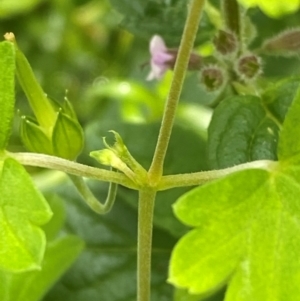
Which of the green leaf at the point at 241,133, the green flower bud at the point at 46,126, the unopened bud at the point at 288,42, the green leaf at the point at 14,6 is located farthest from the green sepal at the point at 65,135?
the green leaf at the point at 14,6

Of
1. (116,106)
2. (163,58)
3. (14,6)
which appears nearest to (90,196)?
(163,58)

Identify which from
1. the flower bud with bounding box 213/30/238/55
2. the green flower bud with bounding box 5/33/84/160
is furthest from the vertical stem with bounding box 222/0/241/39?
the green flower bud with bounding box 5/33/84/160

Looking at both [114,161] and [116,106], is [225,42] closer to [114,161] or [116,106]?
[114,161]

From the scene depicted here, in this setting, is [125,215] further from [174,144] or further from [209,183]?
[209,183]

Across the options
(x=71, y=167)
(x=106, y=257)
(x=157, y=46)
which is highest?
(x=157, y=46)

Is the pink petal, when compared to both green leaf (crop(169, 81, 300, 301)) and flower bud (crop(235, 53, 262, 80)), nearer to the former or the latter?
flower bud (crop(235, 53, 262, 80))
